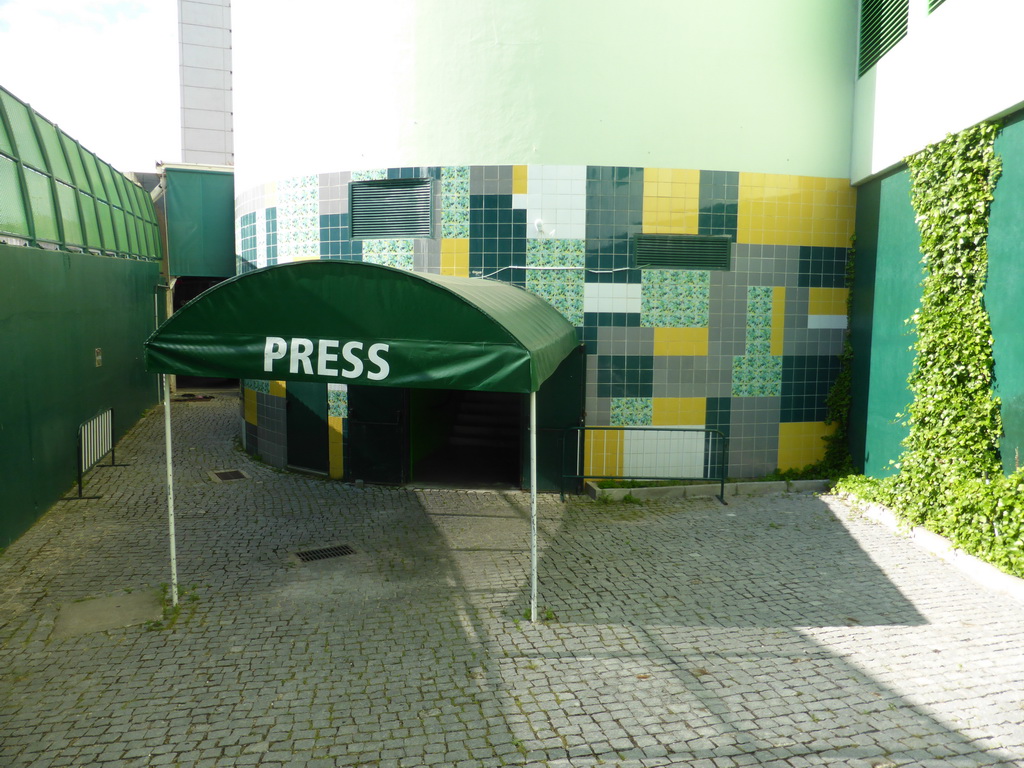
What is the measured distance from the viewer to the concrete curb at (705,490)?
10078mm

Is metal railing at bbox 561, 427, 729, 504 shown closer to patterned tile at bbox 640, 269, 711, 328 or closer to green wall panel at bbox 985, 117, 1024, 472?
patterned tile at bbox 640, 269, 711, 328

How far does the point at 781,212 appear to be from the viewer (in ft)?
34.2

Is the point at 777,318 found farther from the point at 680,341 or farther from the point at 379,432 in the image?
the point at 379,432

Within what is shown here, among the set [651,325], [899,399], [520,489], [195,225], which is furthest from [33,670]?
[195,225]

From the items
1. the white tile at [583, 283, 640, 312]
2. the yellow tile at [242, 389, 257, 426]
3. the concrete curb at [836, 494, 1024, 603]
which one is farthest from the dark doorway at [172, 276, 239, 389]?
the concrete curb at [836, 494, 1024, 603]

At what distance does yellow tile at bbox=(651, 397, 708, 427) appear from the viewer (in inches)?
410

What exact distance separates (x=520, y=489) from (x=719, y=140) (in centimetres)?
573

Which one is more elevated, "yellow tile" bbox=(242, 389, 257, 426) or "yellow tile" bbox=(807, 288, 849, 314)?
"yellow tile" bbox=(807, 288, 849, 314)

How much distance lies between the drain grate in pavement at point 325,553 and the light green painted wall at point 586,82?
549cm

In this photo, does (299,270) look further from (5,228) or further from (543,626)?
(5,228)

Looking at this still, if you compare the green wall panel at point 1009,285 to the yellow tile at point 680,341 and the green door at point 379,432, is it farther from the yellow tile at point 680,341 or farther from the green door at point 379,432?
the green door at point 379,432

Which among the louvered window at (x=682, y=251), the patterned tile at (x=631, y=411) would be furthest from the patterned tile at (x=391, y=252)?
the patterned tile at (x=631, y=411)

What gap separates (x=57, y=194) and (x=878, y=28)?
1231 cm

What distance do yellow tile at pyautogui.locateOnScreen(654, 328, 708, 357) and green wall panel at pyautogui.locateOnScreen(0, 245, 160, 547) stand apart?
8.17 metres
